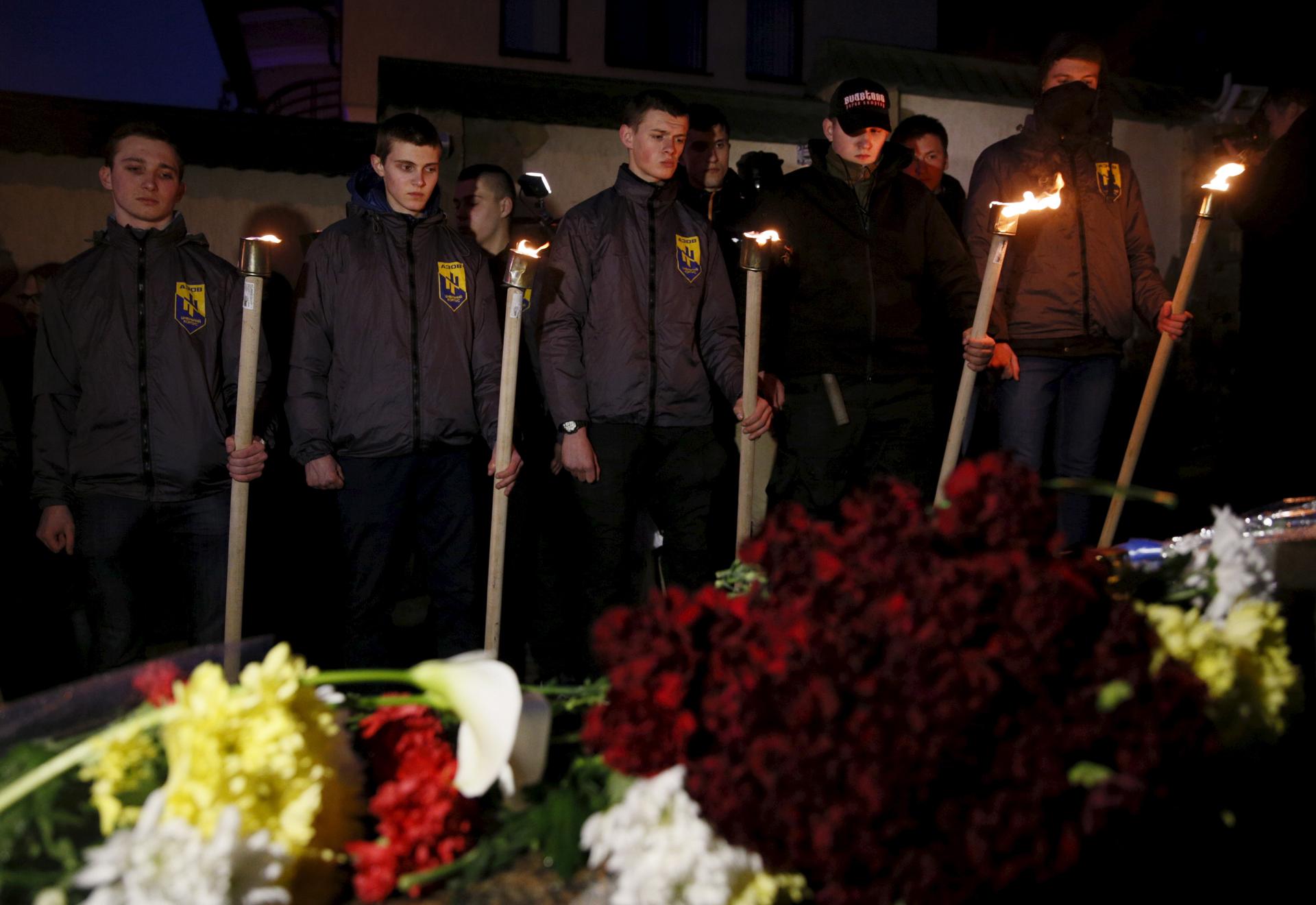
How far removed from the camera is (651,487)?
448cm

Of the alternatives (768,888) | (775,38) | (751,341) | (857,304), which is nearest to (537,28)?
(775,38)

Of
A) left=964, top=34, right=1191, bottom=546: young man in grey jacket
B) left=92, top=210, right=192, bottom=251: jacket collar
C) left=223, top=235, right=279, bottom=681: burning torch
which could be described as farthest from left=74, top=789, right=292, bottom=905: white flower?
left=964, top=34, right=1191, bottom=546: young man in grey jacket

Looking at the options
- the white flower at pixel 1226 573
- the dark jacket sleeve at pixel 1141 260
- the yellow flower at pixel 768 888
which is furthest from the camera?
the dark jacket sleeve at pixel 1141 260

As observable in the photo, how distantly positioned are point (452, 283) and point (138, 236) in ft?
3.95

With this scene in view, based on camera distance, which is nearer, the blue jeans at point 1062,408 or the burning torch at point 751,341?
the burning torch at point 751,341

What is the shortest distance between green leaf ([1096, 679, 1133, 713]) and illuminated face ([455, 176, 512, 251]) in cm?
487

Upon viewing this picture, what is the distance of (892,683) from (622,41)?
1518 centimetres

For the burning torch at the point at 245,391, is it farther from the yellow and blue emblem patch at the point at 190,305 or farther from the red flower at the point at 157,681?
the red flower at the point at 157,681

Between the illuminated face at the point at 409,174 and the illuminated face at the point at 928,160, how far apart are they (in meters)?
2.68

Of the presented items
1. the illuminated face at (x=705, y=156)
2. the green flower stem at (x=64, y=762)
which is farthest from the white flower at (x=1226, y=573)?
the illuminated face at (x=705, y=156)

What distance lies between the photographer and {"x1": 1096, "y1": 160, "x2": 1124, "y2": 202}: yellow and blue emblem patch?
472cm

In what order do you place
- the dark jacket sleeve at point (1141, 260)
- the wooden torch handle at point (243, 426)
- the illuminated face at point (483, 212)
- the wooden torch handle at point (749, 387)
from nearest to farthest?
the wooden torch handle at point (243, 426) → the wooden torch handle at point (749, 387) → the dark jacket sleeve at point (1141, 260) → the illuminated face at point (483, 212)

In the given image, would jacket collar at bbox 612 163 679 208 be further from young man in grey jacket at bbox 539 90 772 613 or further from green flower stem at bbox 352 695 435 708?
green flower stem at bbox 352 695 435 708

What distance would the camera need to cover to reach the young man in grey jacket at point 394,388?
13.6 ft
